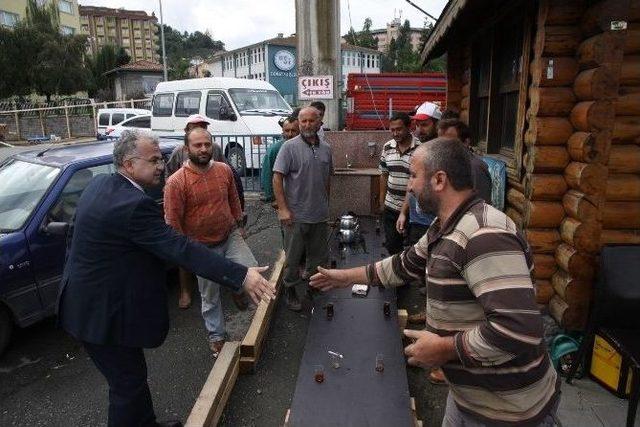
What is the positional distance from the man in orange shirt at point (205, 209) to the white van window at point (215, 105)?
7936 mm

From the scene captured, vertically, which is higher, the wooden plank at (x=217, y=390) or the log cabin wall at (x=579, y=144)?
the log cabin wall at (x=579, y=144)

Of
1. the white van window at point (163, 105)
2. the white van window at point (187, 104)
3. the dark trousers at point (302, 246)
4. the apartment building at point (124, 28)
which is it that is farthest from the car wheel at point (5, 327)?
the apartment building at point (124, 28)

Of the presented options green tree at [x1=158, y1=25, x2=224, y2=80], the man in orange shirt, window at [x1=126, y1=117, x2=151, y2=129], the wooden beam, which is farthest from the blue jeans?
green tree at [x1=158, y1=25, x2=224, y2=80]

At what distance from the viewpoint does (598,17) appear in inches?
128

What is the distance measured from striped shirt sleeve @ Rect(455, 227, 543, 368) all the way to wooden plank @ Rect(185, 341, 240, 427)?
2.07m

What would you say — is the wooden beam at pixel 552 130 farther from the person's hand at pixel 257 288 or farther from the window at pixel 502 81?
the person's hand at pixel 257 288

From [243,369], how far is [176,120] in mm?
10112

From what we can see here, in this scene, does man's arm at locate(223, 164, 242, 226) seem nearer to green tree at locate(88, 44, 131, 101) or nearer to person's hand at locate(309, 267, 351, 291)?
person's hand at locate(309, 267, 351, 291)

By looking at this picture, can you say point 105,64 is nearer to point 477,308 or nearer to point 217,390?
point 217,390

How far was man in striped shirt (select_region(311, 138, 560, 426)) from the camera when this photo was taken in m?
1.60

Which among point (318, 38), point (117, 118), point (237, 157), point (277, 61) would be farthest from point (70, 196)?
point (277, 61)

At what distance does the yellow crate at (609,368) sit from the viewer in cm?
326

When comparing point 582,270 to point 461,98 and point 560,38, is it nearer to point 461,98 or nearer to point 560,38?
point 560,38

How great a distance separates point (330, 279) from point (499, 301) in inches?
44.6
